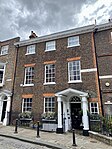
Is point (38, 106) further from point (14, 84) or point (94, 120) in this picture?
point (94, 120)

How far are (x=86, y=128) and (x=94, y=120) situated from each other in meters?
0.87

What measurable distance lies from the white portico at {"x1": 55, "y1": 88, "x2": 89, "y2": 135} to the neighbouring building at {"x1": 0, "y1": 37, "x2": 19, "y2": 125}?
5975 millimetres

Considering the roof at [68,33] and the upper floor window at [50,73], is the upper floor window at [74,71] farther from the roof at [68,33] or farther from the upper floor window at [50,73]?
the roof at [68,33]

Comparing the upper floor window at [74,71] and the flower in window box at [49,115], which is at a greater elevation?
the upper floor window at [74,71]

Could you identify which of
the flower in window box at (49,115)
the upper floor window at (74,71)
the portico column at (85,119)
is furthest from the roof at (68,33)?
the flower in window box at (49,115)

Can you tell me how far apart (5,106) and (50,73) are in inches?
257

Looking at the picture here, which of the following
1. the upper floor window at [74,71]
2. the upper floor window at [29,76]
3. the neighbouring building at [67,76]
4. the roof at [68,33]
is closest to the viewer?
the neighbouring building at [67,76]

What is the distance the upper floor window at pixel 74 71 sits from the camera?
1297cm

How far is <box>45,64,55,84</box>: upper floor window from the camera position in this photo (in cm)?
1393

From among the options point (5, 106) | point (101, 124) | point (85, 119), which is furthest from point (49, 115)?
point (5, 106)

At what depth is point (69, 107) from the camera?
12.9 meters

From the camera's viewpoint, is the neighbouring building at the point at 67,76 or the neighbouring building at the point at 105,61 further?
the neighbouring building at the point at 67,76

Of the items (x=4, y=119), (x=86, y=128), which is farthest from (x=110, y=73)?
(x=4, y=119)

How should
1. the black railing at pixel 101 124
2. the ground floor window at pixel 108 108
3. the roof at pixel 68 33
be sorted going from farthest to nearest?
the roof at pixel 68 33 < the ground floor window at pixel 108 108 < the black railing at pixel 101 124
